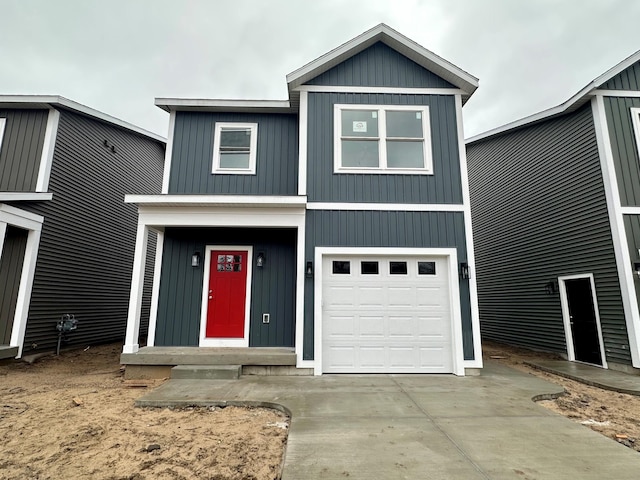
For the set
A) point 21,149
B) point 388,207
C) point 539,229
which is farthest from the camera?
point 539,229

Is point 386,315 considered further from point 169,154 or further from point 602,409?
point 169,154

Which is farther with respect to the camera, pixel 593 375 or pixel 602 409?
pixel 593 375

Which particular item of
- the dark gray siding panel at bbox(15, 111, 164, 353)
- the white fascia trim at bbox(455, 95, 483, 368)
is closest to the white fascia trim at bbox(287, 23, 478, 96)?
the white fascia trim at bbox(455, 95, 483, 368)

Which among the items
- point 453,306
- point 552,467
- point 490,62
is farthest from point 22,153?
point 490,62

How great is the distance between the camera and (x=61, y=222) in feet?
26.8

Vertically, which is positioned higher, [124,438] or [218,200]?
[218,200]

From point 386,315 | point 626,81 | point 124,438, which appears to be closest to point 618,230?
point 626,81

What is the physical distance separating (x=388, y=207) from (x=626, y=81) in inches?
243

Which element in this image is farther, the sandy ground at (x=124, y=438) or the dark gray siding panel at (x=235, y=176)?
the dark gray siding panel at (x=235, y=176)

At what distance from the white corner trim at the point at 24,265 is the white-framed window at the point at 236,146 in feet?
13.8

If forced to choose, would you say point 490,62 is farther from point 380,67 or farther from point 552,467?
point 552,467

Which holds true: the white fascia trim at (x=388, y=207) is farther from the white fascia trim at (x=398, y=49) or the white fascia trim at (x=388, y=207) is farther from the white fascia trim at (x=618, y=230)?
the white fascia trim at (x=618, y=230)

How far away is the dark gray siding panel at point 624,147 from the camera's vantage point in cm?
681

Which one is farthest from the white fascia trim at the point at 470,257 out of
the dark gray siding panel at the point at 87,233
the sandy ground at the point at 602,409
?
the dark gray siding panel at the point at 87,233
